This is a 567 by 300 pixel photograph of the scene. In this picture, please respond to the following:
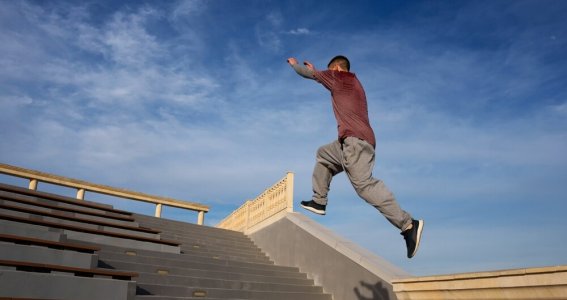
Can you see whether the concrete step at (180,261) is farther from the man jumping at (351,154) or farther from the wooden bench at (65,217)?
the man jumping at (351,154)

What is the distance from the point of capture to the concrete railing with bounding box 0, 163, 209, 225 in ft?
32.7

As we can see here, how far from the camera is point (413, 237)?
9.49 feet

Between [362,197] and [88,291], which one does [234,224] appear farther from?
[362,197]

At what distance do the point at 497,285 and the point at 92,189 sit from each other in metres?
10.4

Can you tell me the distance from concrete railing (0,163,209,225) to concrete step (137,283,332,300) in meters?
6.32

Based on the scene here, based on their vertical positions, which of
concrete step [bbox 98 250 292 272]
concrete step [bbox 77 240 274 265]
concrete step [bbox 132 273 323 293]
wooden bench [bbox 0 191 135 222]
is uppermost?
wooden bench [bbox 0 191 135 222]

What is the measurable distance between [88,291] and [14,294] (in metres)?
0.66

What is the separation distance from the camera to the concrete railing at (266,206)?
9292mm

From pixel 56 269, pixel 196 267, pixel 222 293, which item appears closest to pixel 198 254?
pixel 196 267

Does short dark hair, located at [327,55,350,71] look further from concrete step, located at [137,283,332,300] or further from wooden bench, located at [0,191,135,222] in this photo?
wooden bench, located at [0,191,135,222]

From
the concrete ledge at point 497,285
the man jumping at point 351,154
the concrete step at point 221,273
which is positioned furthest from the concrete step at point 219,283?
the man jumping at point 351,154

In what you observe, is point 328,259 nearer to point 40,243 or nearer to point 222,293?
point 222,293

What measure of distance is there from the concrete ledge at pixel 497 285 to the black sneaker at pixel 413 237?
633 mm

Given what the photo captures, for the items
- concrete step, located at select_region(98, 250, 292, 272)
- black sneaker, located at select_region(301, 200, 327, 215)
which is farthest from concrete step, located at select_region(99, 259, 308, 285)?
black sneaker, located at select_region(301, 200, 327, 215)
